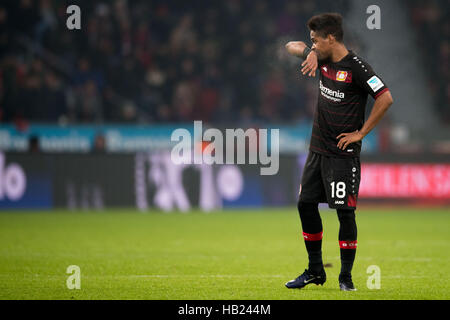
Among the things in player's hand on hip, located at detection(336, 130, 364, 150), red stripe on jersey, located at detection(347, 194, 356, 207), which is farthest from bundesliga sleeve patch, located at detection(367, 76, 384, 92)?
red stripe on jersey, located at detection(347, 194, 356, 207)

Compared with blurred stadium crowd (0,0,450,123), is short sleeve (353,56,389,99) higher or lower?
lower

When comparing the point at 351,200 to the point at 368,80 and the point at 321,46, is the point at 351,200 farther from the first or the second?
the point at 321,46

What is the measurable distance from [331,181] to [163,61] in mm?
15685

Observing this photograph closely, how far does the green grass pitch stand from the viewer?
6.86 metres

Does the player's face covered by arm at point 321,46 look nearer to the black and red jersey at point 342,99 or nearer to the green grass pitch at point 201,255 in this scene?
the black and red jersey at point 342,99

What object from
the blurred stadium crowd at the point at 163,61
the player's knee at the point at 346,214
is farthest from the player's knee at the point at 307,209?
the blurred stadium crowd at the point at 163,61

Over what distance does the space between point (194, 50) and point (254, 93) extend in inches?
75.6

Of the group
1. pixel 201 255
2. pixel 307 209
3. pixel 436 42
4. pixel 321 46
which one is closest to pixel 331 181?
pixel 307 209

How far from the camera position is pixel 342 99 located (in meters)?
6.86

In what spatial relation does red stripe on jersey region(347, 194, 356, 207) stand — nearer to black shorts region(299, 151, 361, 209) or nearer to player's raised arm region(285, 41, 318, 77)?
black shorts region(299, 151, 361, 209)

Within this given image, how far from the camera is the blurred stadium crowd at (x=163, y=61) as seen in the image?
20219mm

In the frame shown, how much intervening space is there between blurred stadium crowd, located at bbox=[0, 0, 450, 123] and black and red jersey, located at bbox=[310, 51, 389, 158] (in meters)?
13.8

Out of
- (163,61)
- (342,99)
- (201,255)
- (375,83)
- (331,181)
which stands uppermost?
(163,61)

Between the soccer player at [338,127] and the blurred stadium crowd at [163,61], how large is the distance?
542 inches
